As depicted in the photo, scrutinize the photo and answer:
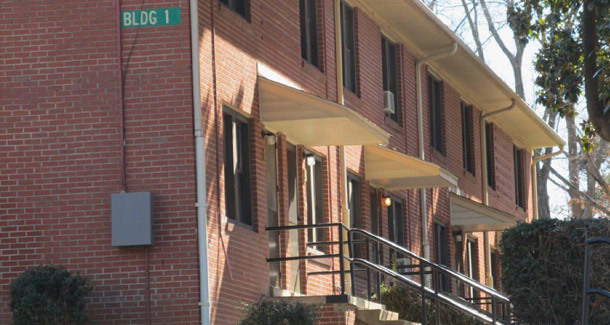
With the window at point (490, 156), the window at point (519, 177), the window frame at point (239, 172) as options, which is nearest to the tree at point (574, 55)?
the window frame at point (239, 172)

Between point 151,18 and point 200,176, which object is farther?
point 151,18

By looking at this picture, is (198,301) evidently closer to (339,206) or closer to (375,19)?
(339,206)

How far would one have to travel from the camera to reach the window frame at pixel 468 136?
30547 millimetres

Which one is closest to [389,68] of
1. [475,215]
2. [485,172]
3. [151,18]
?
[475,215]

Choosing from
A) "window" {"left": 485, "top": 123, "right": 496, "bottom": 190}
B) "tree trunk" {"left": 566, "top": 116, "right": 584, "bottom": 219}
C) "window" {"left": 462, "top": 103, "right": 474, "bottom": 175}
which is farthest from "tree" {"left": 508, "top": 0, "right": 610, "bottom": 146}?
"tree trunk" {"left": 566, "top": 116, "right": 584, "bottom": 219}

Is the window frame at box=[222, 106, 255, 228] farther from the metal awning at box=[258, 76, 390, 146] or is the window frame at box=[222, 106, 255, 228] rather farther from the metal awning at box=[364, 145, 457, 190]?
the metal awning at box=[364, 145, 457, 190]

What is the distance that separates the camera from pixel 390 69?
81.8ft

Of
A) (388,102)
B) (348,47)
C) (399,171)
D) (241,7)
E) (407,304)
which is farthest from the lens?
(388,102)

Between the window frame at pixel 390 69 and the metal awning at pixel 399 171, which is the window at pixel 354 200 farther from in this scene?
the window frame at pixel 390 69

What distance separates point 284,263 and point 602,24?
18.2 ft

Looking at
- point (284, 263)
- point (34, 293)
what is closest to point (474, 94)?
point (284, 263)

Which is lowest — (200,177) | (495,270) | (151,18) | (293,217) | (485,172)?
(495,270)

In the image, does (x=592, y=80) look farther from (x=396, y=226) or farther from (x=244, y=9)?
(x=396, y=226)

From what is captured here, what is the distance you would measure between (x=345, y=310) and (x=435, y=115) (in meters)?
11.7
